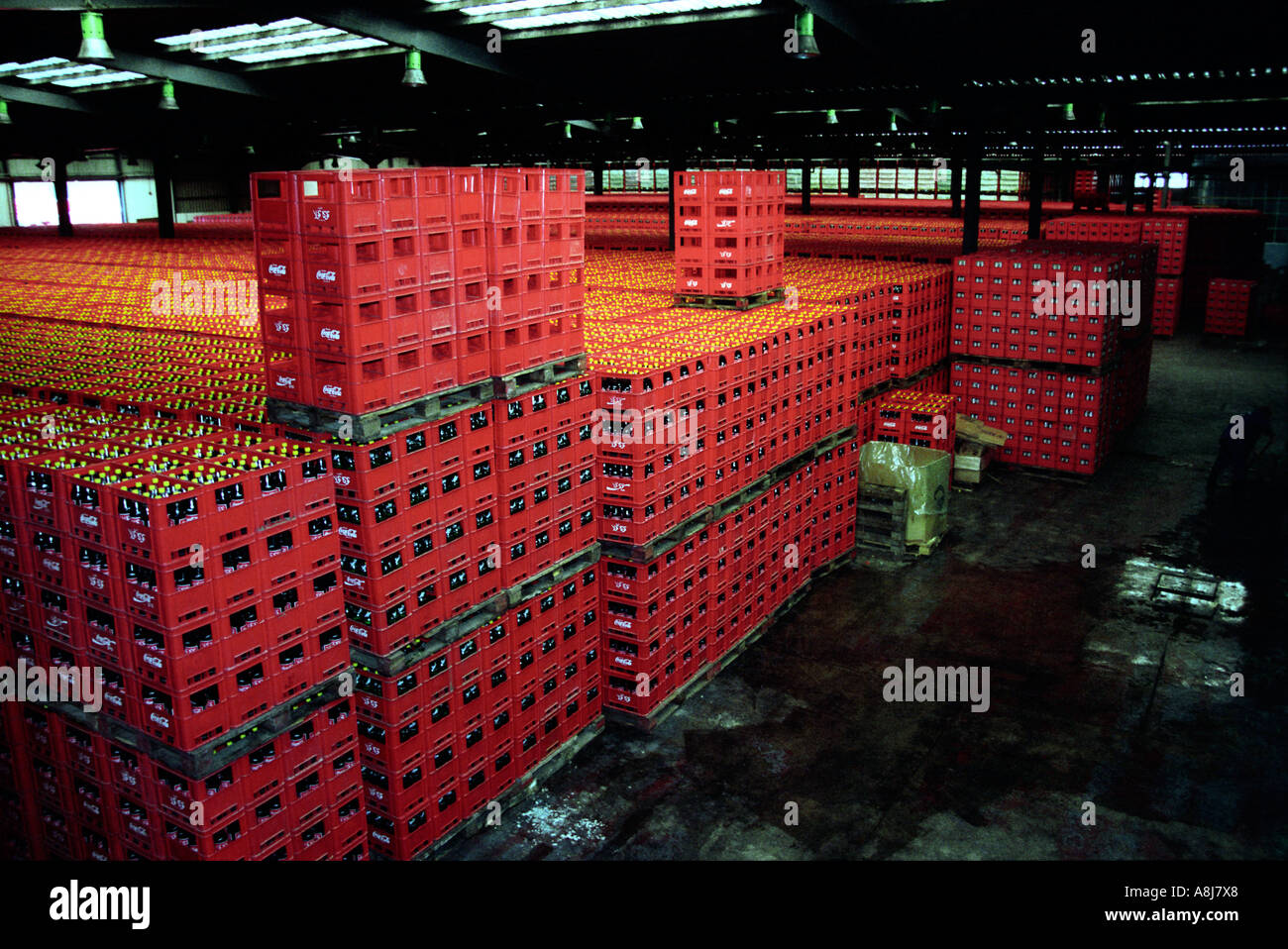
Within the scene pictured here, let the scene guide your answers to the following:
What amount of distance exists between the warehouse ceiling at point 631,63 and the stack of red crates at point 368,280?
4.91m

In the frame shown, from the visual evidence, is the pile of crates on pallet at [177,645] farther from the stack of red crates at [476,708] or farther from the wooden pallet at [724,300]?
the wooden pallet at [724,300]

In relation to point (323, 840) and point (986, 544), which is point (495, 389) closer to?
point (323, 840)

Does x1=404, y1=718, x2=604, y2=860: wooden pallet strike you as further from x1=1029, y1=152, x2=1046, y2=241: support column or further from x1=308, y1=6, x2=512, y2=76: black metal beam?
x1=1029, y1=152, x2=1046, y2=241: support column

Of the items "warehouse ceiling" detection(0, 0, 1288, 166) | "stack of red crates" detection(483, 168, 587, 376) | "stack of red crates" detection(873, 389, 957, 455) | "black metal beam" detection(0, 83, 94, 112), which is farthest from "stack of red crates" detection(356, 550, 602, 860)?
"black metal beam" detection(0, 83, 94, 112)

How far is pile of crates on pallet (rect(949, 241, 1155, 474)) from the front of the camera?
14.7 m

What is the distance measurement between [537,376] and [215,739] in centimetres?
327

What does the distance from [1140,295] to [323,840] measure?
16176mm

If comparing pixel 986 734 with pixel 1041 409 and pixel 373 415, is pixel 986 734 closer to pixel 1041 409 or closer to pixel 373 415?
pixel 373 415

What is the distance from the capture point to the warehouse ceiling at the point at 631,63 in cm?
1096

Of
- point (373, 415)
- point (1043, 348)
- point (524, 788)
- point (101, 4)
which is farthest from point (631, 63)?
point (524, 788)

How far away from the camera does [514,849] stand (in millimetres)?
6871

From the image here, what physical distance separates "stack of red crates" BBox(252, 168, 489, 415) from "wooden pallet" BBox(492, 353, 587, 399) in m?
0.31

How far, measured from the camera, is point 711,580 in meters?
9.04

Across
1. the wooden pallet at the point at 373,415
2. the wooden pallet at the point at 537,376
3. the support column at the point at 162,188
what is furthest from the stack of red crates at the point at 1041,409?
the support column at the point at 162,188
